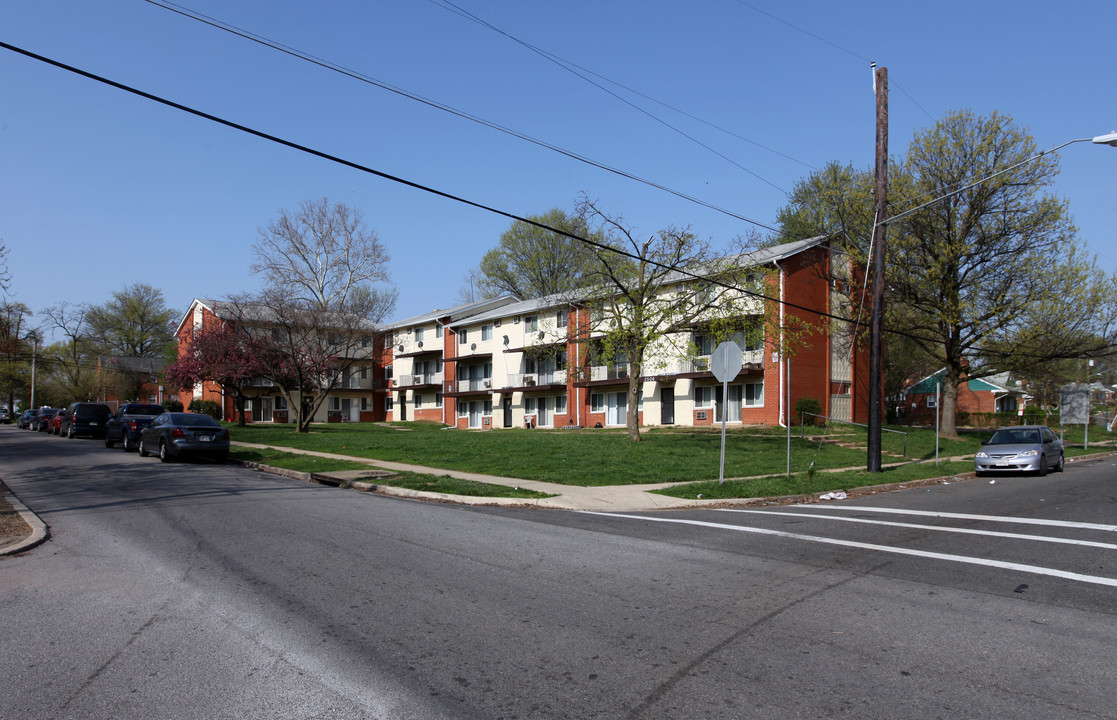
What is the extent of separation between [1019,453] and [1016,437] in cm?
146

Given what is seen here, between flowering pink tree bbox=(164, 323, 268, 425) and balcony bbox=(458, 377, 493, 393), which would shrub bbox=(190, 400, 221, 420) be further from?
balcony bbox=(458, 377, 493, 393)

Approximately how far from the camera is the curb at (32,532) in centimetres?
858

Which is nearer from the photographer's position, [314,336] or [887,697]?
[887,697]

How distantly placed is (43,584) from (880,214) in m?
19.2

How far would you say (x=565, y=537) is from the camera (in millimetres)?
9664

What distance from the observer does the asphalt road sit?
437cm

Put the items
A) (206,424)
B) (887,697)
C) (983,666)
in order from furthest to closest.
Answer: (206,424) < (983,666) < (887,697)

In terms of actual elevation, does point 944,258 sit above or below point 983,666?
above

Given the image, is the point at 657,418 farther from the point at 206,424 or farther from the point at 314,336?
the point at 206,424

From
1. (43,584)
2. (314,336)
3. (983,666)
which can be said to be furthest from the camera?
(314,336)

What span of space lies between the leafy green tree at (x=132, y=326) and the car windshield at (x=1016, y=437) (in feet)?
272

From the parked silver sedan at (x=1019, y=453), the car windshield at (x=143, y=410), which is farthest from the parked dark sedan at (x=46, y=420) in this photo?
the parked silver sedan at (x=1019, y=453)

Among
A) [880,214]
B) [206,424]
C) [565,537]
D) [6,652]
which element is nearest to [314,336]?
[206,424]

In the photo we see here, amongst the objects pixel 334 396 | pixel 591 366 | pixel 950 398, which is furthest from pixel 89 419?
pixel 950 398
